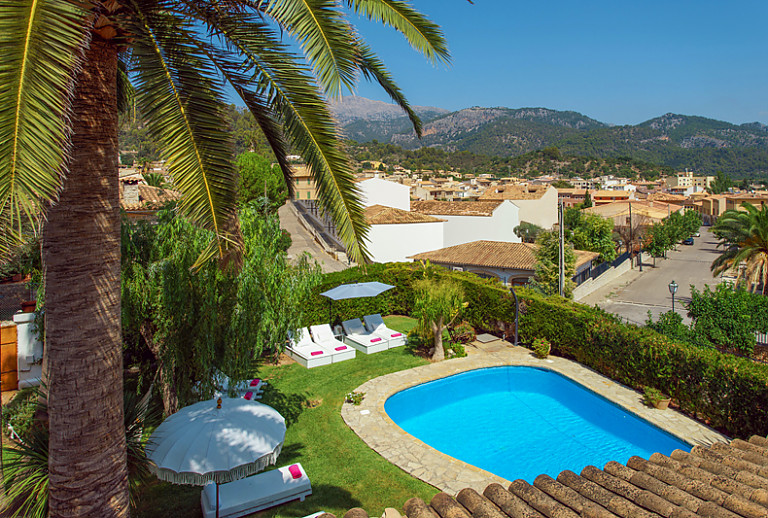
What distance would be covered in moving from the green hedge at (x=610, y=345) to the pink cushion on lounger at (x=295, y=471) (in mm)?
3520

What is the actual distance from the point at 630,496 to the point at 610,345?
32.8 feet

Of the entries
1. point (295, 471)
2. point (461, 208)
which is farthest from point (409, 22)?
point (461, 208)

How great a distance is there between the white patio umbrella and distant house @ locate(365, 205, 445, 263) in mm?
25443

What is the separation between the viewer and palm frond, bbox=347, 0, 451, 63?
15.1 feet

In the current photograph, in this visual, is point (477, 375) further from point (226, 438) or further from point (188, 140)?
point (188, 140)

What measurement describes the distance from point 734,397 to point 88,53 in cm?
1275

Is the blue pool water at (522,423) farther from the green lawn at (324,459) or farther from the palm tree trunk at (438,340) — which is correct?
the green lawn at (324,459)

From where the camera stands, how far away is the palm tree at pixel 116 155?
3695 millimetres

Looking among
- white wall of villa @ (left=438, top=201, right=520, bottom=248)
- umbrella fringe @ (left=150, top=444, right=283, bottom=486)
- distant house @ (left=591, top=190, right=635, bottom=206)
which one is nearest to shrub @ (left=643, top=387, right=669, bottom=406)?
umbrella fringe @ (left=150, top=444, right=283, bottom=486)

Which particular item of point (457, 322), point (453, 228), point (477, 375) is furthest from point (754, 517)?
point (453, 228)

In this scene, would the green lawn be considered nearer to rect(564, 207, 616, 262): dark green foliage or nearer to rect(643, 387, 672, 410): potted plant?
rect(643, 387, 672, 410): potted plant

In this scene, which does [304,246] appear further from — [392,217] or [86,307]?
[86,307]

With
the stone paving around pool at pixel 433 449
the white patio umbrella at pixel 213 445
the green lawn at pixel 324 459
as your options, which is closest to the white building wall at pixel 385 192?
the stone paving around pool at pixel 433 449

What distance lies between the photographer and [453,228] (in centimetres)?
4031
